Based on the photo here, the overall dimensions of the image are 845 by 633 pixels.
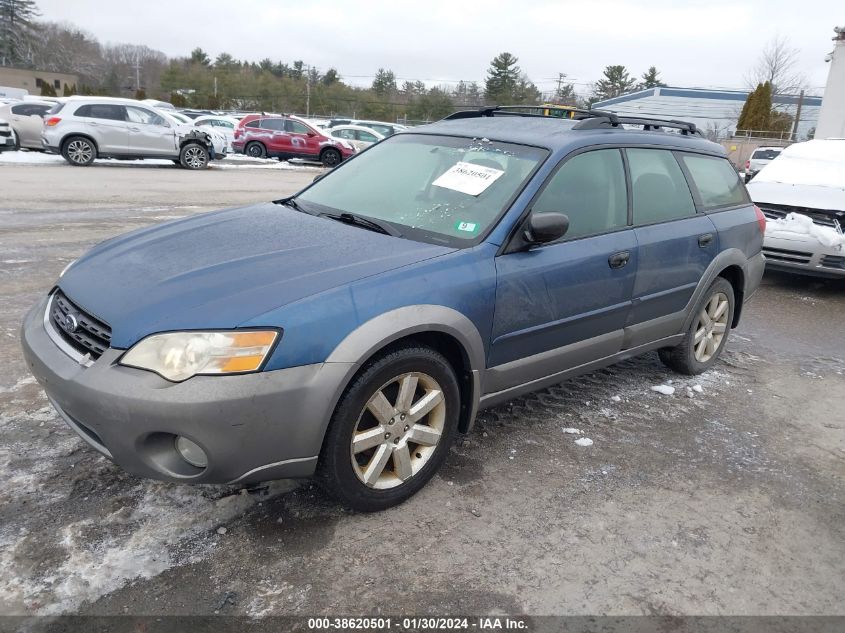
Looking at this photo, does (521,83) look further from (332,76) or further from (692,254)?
(692,254)

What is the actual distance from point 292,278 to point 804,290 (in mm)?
7213

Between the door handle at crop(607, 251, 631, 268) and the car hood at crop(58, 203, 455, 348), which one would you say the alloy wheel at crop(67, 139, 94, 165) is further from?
Answer: the door handle at crop(607, 251, 631, 268)

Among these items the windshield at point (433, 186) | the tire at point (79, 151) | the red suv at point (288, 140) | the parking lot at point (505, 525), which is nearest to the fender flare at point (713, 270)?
the parking lot at point (505, 525)

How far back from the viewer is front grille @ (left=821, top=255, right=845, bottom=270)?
278 inches

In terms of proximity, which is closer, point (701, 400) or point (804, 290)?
point (701, 400)

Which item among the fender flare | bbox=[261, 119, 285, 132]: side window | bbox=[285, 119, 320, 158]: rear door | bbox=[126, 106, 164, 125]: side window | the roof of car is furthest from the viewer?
bbox=[261, 119, 285, 132]: side window

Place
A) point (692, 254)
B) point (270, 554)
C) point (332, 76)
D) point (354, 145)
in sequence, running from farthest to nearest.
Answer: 1. point (332, 76)
2. point (354, 145)
3. point (692, 254)
4. point (270, 554)

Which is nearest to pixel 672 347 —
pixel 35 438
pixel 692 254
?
Result: pixel 692 254

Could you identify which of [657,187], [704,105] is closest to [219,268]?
[657,187]

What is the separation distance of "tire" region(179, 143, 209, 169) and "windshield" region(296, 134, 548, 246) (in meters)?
14.9

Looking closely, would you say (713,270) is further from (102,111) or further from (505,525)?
(102,111)

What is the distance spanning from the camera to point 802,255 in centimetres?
724

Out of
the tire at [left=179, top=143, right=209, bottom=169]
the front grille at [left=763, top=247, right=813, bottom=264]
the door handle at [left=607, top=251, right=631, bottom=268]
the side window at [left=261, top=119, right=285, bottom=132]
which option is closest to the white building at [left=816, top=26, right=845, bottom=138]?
the side window at [left=261, top=119, right=285, bottom=132]

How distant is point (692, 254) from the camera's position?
4.21 m
